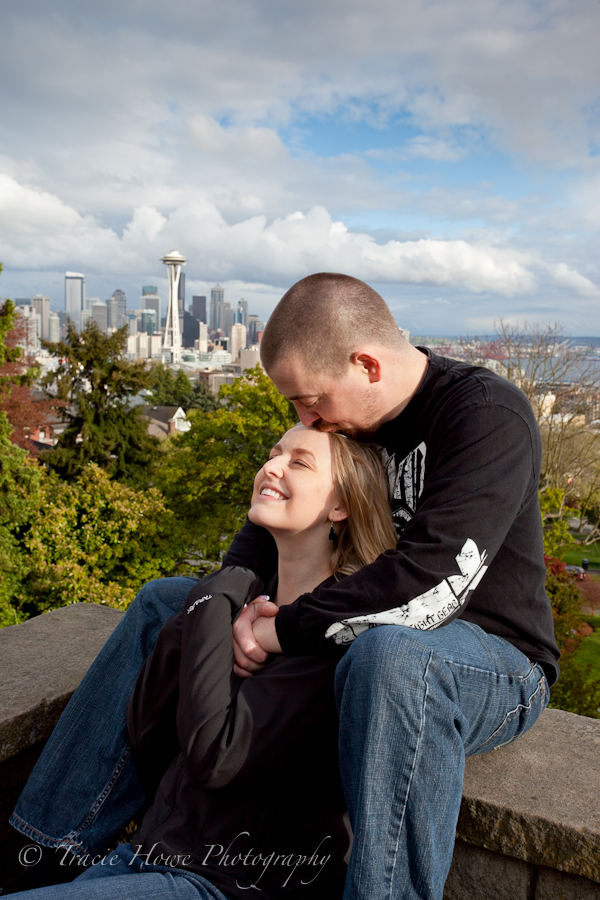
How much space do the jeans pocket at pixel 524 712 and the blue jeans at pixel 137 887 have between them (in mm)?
928

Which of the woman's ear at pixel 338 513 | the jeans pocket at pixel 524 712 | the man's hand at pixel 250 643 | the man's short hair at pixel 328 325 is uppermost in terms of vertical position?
the man's short hair at pixel 328 325

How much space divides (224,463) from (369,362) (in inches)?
598

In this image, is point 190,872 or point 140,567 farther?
point 140,567

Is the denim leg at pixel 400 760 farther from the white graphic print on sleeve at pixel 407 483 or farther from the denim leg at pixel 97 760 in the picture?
the denim leg at pixel 97 760

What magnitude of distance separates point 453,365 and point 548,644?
1.05 meters

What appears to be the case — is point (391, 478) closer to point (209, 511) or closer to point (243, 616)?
point (243, 616)

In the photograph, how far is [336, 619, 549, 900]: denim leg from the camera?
1.49 meters

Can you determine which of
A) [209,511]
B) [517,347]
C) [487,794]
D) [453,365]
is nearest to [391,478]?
[453,365]

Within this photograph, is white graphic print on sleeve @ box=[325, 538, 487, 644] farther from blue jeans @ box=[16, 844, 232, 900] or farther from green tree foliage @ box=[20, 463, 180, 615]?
green tree foliage @ box=[20, 463, 180, 615]

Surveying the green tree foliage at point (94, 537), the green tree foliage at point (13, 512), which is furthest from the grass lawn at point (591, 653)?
the green tree foliage at point (13, 512)

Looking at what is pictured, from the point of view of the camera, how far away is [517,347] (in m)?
22.5

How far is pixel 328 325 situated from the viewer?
250cm

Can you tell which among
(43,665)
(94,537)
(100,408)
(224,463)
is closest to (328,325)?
(43,665)

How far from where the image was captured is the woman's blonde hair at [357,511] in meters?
2.32
